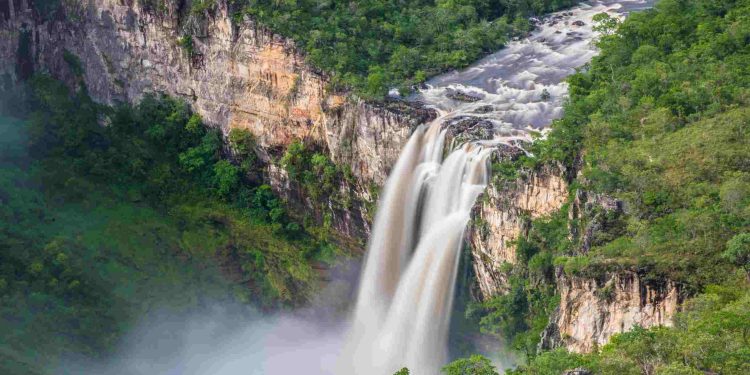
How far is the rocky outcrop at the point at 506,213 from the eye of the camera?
32688 mm

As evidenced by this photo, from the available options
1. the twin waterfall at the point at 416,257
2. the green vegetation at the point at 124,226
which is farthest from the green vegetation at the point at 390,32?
the green vegetation at the point at 124,226

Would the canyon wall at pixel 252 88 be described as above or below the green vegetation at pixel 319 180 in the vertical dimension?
above

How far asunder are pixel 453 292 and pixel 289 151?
852 cm

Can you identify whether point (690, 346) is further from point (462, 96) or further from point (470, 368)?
point (462, 96)

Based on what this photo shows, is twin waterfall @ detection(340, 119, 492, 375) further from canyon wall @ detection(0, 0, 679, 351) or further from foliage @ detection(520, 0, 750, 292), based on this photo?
foliage @ detection(520, 0, 750, 292)

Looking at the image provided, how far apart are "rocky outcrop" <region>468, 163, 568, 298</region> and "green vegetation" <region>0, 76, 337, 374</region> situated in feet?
24.9

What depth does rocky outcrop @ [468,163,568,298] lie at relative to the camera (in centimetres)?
3269

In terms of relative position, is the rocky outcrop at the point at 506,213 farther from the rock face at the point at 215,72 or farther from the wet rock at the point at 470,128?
the rock face at the point at 215,72

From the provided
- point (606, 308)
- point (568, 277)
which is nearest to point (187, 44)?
point (568, 277)

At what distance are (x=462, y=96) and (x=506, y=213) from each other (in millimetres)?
6547

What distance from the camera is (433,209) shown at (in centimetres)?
3566

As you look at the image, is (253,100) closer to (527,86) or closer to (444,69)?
(444,69)

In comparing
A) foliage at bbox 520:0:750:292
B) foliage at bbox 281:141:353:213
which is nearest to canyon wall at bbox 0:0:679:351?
foliage at bbox 281:141:353:213

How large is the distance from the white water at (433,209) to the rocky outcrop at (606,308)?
236 inches
